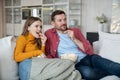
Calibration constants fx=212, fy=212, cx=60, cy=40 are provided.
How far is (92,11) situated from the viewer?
503 cm

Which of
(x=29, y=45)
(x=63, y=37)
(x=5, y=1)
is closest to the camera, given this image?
(x=29, y=45)

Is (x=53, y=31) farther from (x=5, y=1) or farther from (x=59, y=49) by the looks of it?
(x=5, y=1)

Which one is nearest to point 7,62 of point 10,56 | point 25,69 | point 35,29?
point 10,56

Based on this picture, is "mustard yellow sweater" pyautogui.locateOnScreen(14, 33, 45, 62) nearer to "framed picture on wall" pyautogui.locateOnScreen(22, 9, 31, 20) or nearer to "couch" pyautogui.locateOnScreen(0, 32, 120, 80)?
"couch" pyautogui.locateOnScreen(0, 32, 120, 80)

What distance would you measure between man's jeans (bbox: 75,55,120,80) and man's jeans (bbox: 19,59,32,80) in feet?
1.48

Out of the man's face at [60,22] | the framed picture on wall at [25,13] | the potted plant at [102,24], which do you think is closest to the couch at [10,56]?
the man's face at [60,22]

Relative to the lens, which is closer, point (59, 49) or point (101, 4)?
point (59, 49)

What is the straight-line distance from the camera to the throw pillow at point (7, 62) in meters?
1.78

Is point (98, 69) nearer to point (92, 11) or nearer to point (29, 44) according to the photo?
point (29, 44)

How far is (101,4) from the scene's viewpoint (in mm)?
4902

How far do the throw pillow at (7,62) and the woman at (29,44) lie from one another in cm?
5

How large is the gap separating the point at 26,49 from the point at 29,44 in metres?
0.05

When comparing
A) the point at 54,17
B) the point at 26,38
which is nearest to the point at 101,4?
the point at 54,17

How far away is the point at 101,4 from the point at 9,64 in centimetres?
354
